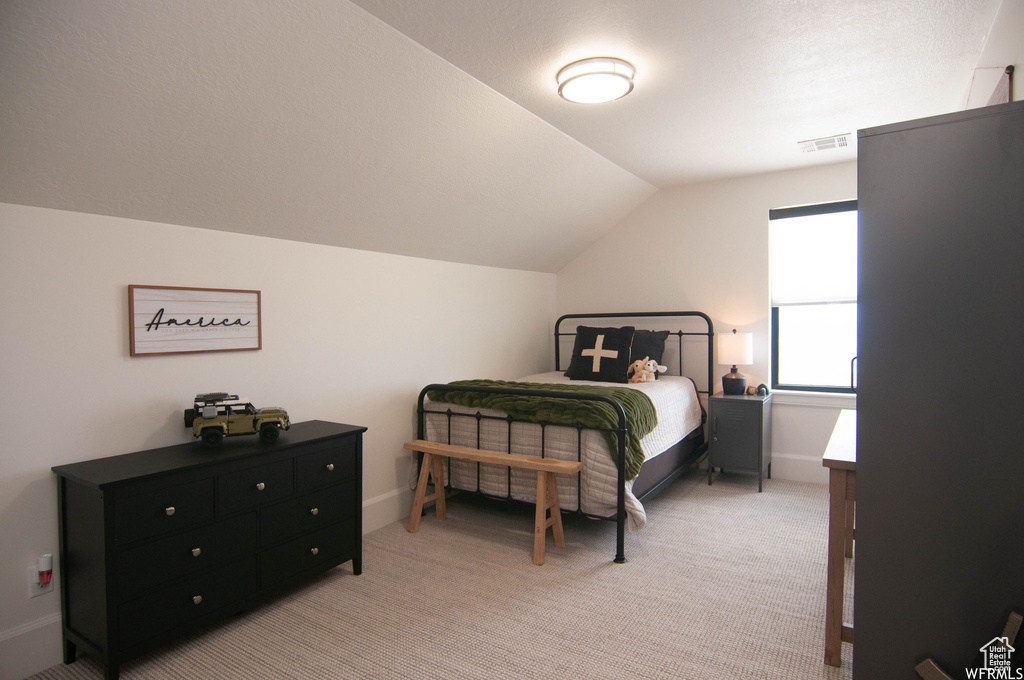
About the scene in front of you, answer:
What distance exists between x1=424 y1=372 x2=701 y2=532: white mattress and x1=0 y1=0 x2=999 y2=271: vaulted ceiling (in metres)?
1.19

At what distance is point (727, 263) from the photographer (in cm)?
445

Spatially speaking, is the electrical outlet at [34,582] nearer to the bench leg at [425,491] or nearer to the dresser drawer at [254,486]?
the dresser drawer at [254,486]

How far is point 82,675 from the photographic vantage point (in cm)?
200

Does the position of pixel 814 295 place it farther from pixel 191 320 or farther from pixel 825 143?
pixel 191 320

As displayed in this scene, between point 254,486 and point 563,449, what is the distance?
59.3 inches

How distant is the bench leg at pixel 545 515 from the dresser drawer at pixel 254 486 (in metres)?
1.18

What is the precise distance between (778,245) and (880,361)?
10.8ft

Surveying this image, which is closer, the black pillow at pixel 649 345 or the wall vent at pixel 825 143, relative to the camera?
the wall vent at pixel 825 143

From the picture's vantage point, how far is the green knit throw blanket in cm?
290

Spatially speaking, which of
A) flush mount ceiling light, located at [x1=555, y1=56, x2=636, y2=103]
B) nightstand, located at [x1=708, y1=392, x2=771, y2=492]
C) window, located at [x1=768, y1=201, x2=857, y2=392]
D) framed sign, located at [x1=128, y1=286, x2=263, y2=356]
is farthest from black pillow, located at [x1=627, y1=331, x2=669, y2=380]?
framed sign, located at [x1=128, y1=286, x2=263, y2=356]

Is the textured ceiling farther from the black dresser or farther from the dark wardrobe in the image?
the black dresser

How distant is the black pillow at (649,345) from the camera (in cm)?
447

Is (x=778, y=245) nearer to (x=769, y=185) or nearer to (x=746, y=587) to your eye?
(x=769, y=185)

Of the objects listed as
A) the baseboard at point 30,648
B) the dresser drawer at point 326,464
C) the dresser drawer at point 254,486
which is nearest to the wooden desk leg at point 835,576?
the dresser drawer at point 326,464
